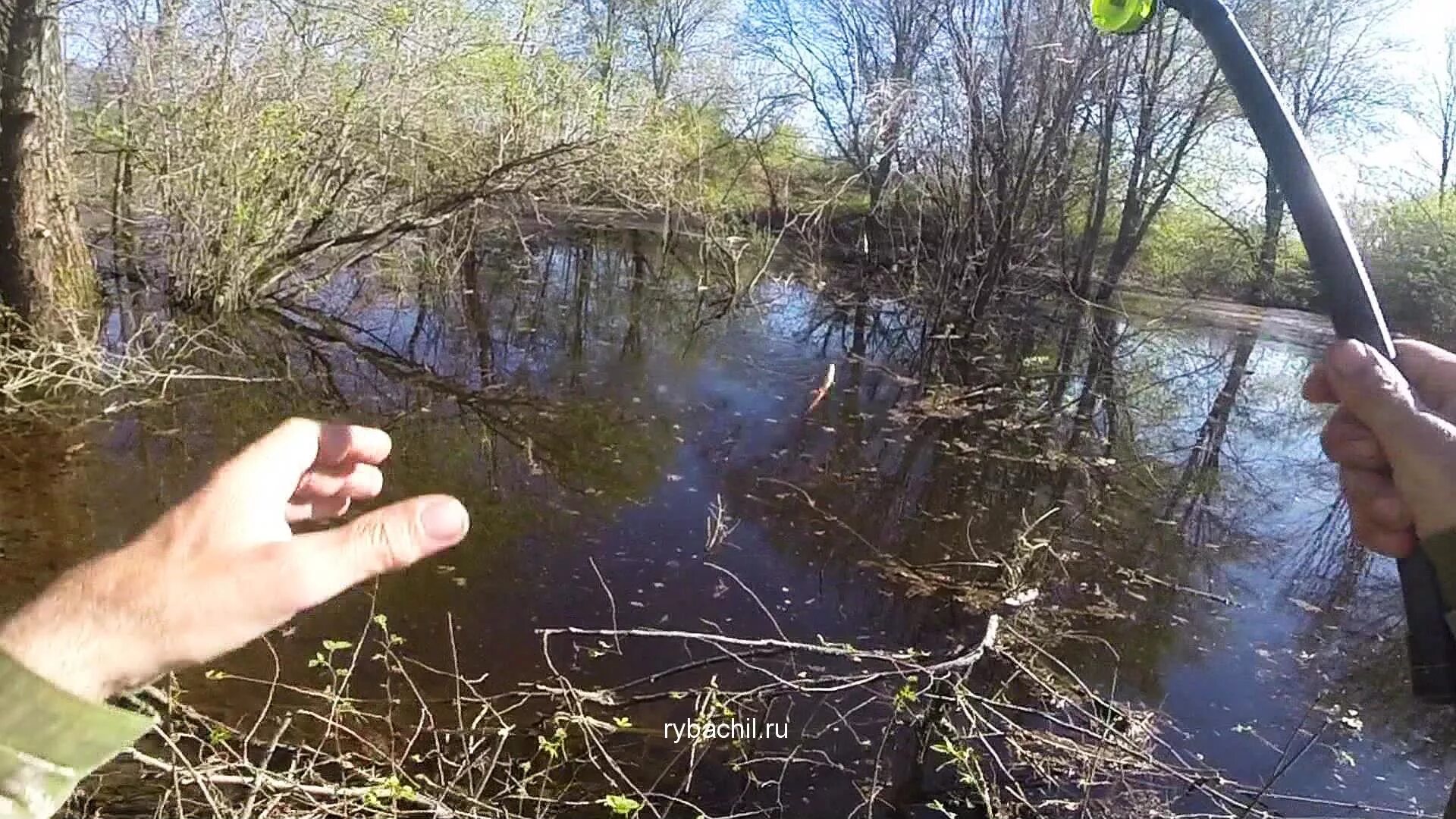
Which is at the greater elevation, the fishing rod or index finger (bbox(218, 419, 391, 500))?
the fishing rod

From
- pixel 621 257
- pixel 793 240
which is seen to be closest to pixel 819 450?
pixel 621 257

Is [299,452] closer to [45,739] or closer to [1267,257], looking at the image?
[45,739]

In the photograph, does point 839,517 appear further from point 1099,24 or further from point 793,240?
point 793,240

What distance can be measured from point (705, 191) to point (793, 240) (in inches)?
165

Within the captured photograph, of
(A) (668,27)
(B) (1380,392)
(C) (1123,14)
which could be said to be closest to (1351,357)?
(B) (1380,392)

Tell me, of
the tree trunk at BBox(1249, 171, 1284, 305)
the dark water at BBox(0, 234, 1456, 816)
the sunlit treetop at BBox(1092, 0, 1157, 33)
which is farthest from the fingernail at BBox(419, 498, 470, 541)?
the tree trunk at BBox(1249, 171, 1284, 305)

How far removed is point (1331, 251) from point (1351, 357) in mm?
147

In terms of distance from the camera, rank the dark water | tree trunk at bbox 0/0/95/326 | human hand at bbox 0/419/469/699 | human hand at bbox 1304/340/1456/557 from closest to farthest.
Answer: human hand at bbox 0/419/469/699 → human hand at bbox 1304/340/1456/557 → the dark water → tree trunk at bbox 0/0/95/326

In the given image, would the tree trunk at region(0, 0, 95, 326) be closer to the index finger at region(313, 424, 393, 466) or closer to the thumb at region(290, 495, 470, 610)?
the index finger at region(313, 424, 393, 466)

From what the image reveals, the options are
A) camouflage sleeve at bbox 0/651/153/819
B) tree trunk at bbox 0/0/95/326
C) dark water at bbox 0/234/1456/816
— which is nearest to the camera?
camouflage sleeve at bbox 0/651/153/819

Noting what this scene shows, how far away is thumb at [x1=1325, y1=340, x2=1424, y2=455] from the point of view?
120 centimetres

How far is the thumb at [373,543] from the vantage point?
1.09m

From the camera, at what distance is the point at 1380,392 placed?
3.95 ft

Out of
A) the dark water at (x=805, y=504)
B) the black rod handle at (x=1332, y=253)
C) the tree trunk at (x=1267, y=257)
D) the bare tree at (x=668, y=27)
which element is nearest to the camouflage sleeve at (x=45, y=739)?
the black rod handle at (x=1332, y=253)
